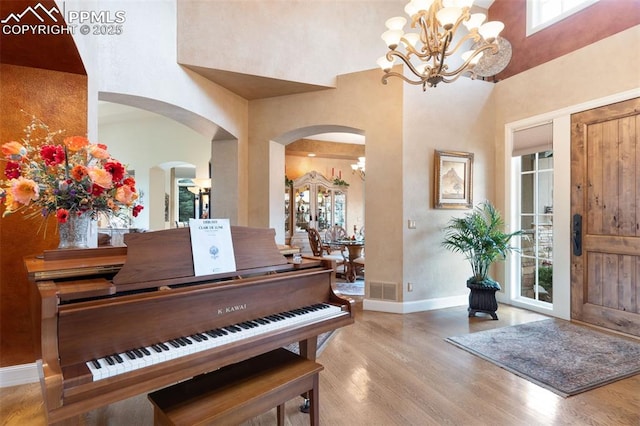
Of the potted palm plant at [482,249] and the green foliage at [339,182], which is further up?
the green foliage at [339,182]

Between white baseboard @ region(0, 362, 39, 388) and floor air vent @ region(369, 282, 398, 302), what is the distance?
11.4ft

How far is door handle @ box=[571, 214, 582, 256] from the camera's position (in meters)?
3.90

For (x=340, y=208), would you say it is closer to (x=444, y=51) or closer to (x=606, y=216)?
(x=606, y=216)

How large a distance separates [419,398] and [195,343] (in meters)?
1.73

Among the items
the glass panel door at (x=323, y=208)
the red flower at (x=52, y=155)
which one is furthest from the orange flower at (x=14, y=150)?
the glass panel door at (x=323, y=208)

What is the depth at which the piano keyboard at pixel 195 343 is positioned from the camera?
47.0 inches

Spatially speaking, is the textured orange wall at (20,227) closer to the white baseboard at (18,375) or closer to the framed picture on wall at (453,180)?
the white baseboard at (18,375)

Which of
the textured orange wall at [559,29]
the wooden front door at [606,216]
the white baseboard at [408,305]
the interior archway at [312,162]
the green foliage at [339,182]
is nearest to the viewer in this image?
the wooden front door at [606,216]

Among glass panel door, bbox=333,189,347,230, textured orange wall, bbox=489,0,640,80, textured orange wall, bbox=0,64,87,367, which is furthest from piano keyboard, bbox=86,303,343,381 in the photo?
glass panel door, bbox=333,189,347,230

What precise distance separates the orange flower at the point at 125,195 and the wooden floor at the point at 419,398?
135cm

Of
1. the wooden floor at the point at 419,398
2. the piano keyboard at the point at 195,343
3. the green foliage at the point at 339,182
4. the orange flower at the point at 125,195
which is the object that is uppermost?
the green foliage at the point at 339,182

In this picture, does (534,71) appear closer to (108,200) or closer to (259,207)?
(259,207)

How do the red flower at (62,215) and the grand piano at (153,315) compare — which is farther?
the red flower at (62,215)

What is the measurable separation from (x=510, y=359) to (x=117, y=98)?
449 cm
